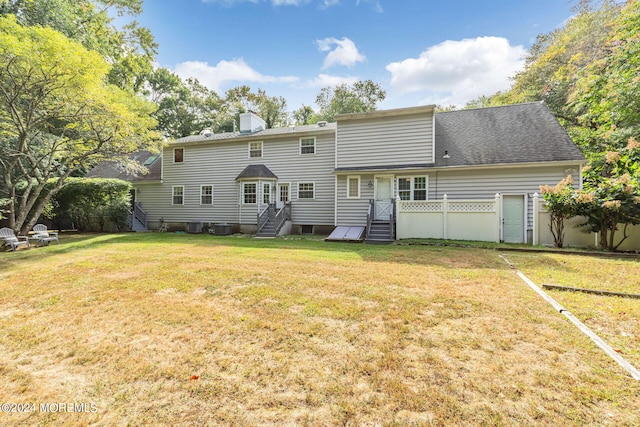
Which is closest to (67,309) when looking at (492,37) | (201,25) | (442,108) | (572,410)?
(572,410)

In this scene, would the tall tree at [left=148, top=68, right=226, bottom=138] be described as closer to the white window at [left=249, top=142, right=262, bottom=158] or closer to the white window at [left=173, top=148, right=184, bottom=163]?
the white window at [left=173, top=148, right=184, bottom=163]

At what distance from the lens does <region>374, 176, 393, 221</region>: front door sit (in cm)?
1322

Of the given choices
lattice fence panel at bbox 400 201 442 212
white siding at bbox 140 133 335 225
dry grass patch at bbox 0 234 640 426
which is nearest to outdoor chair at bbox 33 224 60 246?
dry grass patch at bbox 0 234 640 426

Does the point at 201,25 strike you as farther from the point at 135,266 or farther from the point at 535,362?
the point at 535,362

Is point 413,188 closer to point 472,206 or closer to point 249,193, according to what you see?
point 472,206

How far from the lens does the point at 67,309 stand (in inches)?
155

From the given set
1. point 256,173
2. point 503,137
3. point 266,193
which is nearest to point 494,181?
point 503,137

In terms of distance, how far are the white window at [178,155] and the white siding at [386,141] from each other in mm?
10704

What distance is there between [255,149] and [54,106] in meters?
8.73

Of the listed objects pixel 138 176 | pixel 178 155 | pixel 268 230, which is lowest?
pixel 268 230

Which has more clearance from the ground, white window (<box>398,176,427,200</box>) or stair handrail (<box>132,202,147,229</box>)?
white window (<box>398,176,427,200</box>)

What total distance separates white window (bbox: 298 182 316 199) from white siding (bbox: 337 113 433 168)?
2225 mm

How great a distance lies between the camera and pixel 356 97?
31766mm

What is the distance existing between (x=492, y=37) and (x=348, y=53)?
8.31 meters
